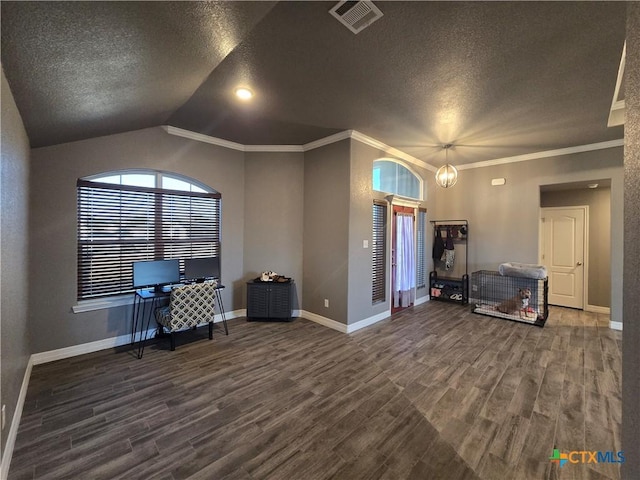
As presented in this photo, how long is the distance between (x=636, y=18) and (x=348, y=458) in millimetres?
2504

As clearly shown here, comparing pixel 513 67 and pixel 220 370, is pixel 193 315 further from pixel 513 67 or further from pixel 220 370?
pixel 513 67

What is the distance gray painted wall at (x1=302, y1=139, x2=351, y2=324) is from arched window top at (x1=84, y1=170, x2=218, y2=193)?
5.54ft

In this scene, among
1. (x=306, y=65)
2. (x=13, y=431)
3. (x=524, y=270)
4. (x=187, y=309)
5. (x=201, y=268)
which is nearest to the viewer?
(x=13, y=431)

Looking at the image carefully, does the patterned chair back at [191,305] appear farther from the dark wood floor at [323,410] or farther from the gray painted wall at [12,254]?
the gray painted wall at [12,254]

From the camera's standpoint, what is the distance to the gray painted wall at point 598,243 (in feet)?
16.9

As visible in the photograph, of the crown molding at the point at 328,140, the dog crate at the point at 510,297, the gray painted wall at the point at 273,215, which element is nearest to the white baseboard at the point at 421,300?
the dog crate at the point at 510,297

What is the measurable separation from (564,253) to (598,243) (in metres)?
0.54

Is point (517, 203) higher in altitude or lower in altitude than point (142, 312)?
higher

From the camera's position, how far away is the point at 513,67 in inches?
93.3

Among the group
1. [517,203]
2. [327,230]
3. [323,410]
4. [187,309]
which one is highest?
[517,203]

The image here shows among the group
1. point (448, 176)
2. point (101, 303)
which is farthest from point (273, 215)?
point (448, 176)

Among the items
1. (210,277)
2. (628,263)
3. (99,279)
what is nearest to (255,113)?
(210,277)

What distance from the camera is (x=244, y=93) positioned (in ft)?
9.33

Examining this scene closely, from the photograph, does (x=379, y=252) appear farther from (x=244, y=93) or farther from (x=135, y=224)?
(x=135, y=224)
